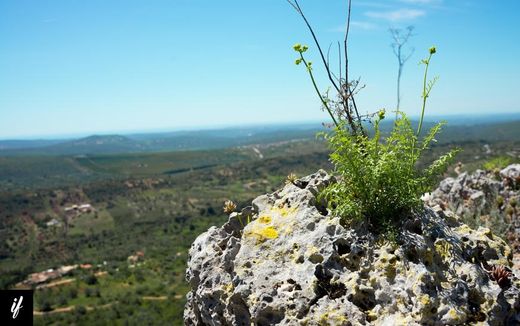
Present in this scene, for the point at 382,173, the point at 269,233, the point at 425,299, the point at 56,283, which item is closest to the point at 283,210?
the point at 269,233

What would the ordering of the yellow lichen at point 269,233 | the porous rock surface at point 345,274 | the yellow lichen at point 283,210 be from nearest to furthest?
the porous rock surface at point 345,274, the yellow lichen at point 269,233, the yellow lichen at point 283,210

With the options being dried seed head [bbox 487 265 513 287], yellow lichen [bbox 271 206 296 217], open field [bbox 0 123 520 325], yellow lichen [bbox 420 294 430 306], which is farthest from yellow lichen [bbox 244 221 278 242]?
open field [bbox 0 123 520 325]

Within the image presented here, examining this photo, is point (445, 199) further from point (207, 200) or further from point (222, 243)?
point (207, 200)

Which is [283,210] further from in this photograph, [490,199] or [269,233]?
[490,199]

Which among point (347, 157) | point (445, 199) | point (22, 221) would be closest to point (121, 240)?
point (22, 221)

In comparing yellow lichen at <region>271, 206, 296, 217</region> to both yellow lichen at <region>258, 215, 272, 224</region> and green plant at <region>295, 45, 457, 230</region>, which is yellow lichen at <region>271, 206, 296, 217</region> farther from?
green plant at <region>295, 45, 457, 230</region>

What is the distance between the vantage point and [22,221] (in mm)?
112188

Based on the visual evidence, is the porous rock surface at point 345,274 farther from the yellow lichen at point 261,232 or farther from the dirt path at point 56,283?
the dirt path at point 56,283

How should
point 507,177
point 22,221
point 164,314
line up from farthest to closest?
1. point 22,221
2. point 164,314
3. point 507,177

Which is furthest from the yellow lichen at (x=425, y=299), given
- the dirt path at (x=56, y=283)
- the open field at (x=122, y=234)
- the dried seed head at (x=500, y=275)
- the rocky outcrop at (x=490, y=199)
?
the dirt path at (x=56, y=283)

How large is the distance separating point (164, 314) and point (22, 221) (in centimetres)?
7861

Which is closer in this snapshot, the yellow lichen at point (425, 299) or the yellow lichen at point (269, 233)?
the yellow lichen at point (425, 299)

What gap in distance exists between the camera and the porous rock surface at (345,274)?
13.0 ft

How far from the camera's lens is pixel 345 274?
4.29 m
